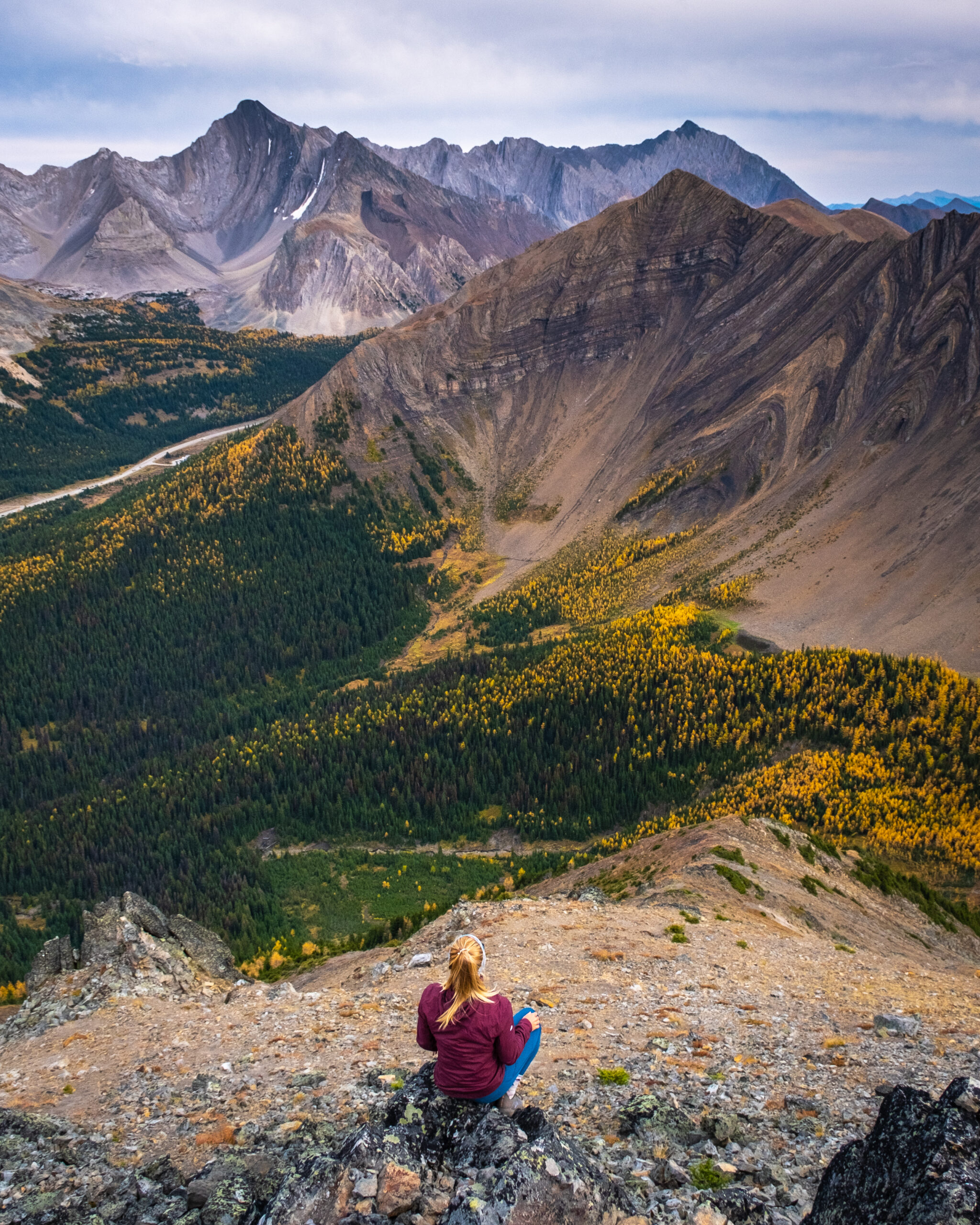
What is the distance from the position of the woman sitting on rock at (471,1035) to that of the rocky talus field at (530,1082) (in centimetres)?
44

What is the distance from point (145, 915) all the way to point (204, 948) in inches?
132

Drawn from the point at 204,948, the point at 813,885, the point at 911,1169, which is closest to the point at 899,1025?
the point at 911,1169

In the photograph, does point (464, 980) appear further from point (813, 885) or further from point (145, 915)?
point (813, 885)

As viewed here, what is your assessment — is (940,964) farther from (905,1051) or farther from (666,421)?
(666,421)

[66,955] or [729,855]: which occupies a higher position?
[729,855]

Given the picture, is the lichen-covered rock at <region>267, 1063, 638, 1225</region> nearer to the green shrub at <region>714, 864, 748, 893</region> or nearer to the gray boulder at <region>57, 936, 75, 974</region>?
the gray boulder at <region>57, 936, 75, 974</region>

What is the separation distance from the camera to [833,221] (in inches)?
6752

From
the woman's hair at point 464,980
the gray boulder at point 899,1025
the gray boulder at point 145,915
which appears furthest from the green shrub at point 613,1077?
the gray boulder at point 145,915

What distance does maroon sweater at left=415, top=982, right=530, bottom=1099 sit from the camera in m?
12.2

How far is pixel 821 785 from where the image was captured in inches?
2653

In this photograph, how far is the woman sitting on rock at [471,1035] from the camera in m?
12.1

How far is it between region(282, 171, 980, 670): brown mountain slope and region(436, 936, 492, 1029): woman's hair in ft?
296

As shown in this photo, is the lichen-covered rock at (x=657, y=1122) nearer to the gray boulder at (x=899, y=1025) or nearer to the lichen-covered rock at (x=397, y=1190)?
the lichen-covered rock at (x=397, y=1190)

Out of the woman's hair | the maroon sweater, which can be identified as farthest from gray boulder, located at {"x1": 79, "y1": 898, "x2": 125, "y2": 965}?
the woman's hair
